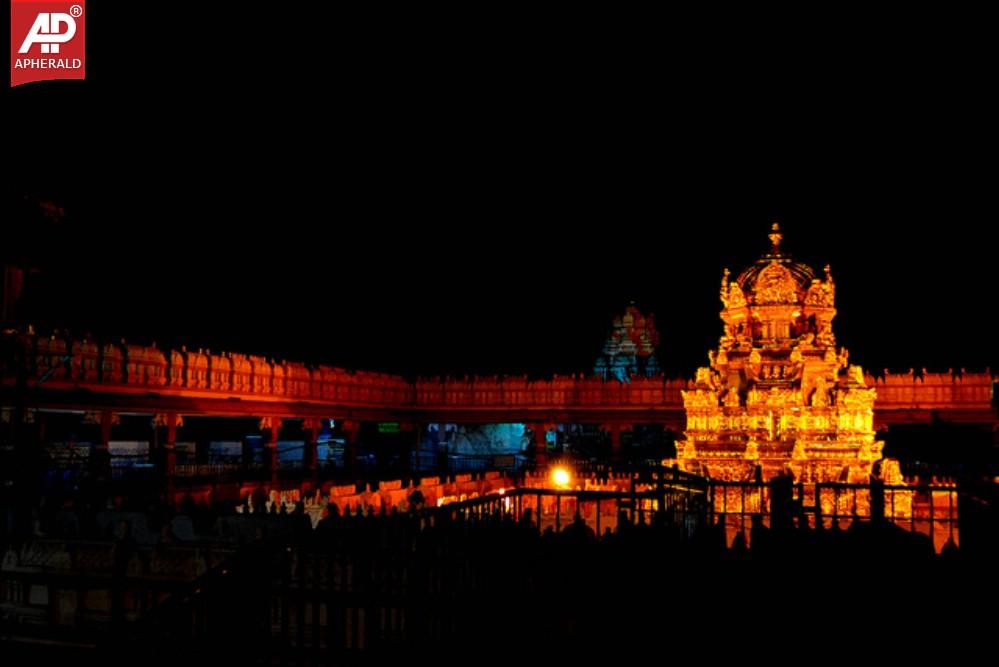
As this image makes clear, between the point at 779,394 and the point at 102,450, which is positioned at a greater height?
the point at 779,394

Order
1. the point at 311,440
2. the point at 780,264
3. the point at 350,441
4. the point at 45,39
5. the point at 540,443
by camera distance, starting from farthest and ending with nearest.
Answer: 1. the point at 540,443
2. the point at 350,441
3. the point at 311,440
4. the point at 780,264
5. the point at 45,39

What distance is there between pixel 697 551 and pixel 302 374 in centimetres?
2003

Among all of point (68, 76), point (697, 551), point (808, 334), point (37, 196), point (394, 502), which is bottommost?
point (394, 502)

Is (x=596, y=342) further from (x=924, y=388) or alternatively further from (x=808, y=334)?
(x=808, y=334)

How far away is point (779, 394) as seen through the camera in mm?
19859

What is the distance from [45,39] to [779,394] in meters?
16.2

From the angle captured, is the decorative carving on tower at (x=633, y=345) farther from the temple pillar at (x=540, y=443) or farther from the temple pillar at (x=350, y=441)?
the temple pillar at (x=350, y=441)

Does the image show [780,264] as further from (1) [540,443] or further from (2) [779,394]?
(1) [540,443]

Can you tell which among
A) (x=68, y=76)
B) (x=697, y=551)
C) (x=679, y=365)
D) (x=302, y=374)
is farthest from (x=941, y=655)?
(x=679, y=365)

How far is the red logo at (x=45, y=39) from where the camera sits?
1555 cm

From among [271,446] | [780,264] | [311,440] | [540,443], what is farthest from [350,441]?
[780,264]

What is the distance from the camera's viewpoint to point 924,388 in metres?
26.1

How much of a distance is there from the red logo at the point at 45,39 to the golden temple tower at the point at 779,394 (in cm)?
1458

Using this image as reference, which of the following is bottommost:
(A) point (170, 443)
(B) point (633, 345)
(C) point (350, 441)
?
(C) point (350, 441)
